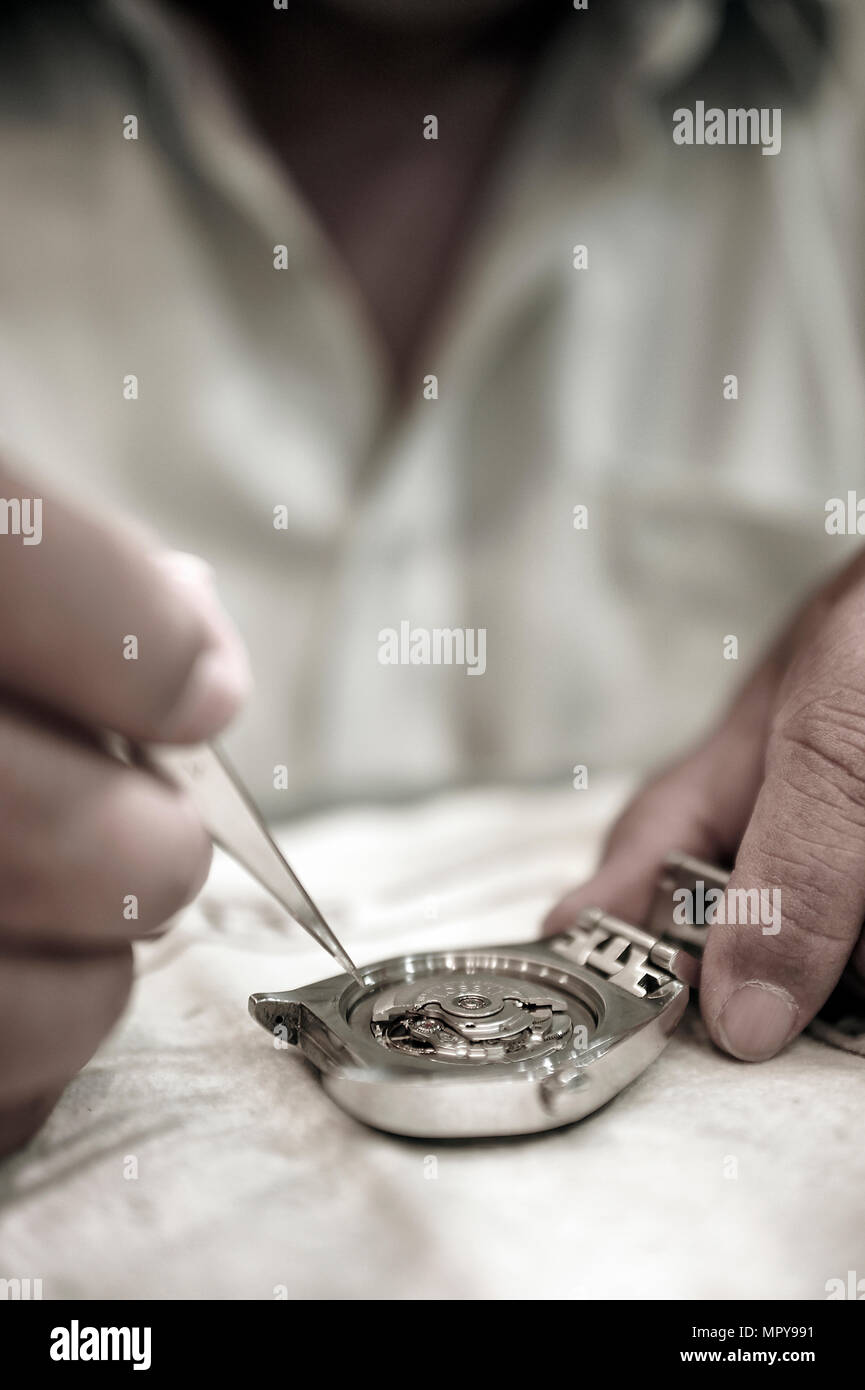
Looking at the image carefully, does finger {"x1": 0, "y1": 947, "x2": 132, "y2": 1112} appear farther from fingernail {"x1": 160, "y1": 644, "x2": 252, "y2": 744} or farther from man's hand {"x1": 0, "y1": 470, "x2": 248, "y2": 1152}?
fingernail {"x1": 160, "y1": 644, "x2": 252, "y2": 744}

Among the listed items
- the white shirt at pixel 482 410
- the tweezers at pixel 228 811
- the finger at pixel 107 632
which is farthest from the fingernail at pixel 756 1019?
the white shirt at pixel 482 410

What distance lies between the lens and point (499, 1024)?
65 cm

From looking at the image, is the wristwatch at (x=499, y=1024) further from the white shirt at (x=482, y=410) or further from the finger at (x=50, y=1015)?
the white shirt at (x=482, y=410)

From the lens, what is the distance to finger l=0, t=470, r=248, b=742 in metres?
0.49

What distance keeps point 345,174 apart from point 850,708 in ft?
4.71

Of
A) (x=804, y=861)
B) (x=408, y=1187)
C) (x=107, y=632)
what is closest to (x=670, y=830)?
(x=804, y=861)

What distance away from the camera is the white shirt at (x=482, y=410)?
65.6 inches

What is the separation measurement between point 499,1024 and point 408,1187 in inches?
4.8

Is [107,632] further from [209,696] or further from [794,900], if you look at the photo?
[794,900]

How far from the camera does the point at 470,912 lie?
990mm

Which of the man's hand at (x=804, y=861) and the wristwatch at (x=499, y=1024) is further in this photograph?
the man's hand at (x=804, y=861)

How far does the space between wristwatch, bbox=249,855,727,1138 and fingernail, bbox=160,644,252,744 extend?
194 mm

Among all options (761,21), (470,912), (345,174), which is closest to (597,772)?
(470,912)

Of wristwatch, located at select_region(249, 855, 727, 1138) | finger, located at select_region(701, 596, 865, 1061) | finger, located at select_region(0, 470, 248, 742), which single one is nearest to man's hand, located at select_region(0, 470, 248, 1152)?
finger, located at select_region(0, 470, 248, 742)
